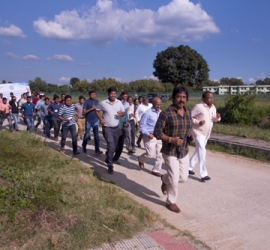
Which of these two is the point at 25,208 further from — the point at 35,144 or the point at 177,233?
the point at 35,144

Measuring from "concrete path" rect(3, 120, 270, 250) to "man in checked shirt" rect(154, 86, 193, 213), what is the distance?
445 mm

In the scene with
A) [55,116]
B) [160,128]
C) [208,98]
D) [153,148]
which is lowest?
[153,148]

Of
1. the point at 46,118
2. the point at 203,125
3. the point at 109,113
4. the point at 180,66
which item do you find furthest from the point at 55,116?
the point at 180,66

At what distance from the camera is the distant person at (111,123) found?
21.9 ft

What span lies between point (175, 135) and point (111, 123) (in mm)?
2589

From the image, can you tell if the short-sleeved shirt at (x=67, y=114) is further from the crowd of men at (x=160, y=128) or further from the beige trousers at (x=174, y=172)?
the beige trousers at (x=174, y=172)

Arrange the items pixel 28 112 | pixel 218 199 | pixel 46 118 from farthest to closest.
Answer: pixel 28 112, pixel 46 118, pixel 218 199

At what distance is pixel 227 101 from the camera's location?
14.5 m

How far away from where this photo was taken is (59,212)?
12.9 ft

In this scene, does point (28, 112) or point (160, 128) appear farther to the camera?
point (28, 112)

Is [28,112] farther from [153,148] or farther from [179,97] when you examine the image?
[179,97]

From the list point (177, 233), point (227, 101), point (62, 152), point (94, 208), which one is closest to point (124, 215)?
point (94, 208)

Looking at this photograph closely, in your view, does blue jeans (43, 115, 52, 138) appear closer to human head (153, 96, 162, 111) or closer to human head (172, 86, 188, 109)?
human head (153, 96, 162, 111)

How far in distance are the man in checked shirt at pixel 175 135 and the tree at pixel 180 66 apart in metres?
42.4
